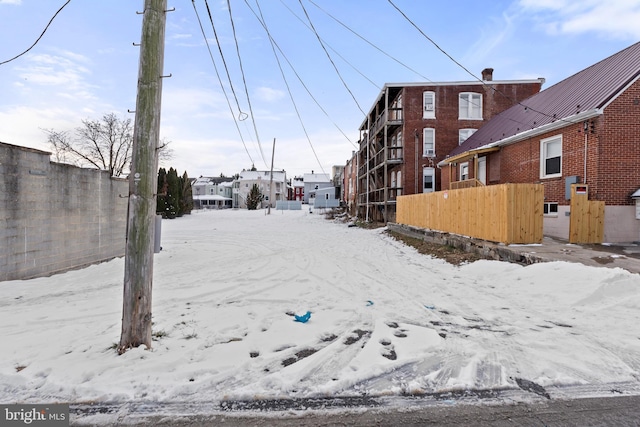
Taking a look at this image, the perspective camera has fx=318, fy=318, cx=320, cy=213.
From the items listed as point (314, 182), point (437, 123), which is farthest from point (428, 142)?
point (314, 182)

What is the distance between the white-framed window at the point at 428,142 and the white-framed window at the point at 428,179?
121cm

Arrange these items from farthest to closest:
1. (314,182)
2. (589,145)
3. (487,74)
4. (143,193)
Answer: (314,182) → (487,74) → (589,145) → (143,193)

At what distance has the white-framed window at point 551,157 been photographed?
12.0 m

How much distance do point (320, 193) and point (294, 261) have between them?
60.7 m

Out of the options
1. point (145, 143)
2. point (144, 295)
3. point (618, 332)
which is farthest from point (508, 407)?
point (145, 143)

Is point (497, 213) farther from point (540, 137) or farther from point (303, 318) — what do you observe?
point (303, 318)

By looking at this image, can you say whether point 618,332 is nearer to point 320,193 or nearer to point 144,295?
point 144,295

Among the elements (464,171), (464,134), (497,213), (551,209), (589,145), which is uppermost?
(464,134)

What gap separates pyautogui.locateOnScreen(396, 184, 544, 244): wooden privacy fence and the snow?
2.34 m

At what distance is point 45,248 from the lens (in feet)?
22.0

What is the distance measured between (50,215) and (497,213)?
1114 cm

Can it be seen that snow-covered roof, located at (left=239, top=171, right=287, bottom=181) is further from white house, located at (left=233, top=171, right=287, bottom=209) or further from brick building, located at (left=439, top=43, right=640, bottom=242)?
brick building, located at (left=439, top=43, right=640, bottom=242)

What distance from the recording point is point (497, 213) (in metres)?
9.16

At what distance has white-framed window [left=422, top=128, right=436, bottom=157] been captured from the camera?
2420 centimetres
